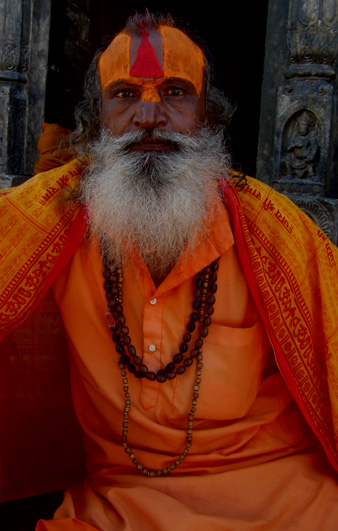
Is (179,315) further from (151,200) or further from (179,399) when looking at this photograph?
(151,200)

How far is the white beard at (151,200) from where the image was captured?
1.85 metres

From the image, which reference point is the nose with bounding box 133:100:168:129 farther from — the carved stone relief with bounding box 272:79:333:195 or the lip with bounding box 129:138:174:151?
the carved stone relief with bounding box 272:79:333:195

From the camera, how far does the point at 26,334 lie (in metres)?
2.18

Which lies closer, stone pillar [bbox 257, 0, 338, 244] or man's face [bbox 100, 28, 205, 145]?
man's face [bbox 100, 28, 205, 145]

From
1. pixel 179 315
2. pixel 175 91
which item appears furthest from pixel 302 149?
pixel 179 315

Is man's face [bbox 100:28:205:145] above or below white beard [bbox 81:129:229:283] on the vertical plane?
above

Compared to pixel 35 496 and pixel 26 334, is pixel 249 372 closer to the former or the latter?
pixel 26 334

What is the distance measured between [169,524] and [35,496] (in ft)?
3.10

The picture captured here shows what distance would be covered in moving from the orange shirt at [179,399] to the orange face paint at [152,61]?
0.50 meters

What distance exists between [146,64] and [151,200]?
0.49 metres

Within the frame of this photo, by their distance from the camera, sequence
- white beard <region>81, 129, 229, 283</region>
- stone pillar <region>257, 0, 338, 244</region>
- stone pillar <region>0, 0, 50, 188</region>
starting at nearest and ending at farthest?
white beard <region>81, 129, 229, 283</region>, stone pillar <region>257, 0, 338, 244</region>, stone pillar <region>0, 0, 50, 188</region>

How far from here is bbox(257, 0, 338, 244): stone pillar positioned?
2770 mm

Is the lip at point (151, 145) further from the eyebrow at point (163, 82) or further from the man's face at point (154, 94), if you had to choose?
the eyebrow at point (163, 82)

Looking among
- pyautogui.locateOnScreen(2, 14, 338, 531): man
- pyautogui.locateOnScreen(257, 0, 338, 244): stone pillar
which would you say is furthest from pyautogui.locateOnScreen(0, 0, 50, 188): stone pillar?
pyautogui.locateOnScreen(2, 14, 338, 531): man
